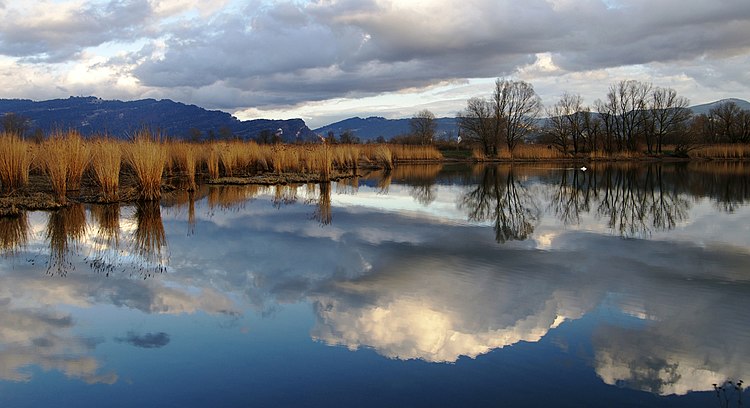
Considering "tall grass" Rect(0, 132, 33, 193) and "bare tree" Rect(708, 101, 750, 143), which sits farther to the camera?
"bare tree" Rect(708, 101, 750, 143)

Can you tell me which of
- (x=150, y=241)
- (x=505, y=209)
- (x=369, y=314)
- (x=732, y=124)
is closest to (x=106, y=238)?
(x=150, y=241)

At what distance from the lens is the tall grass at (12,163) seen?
12164mm

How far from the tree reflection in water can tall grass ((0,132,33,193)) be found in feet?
34.6

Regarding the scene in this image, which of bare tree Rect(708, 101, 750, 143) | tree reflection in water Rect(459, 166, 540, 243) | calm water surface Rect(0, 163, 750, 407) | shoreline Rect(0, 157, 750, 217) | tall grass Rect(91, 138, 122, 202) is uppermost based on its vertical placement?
bare tree Rect(708, 101, 750, 143)

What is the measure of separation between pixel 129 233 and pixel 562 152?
153 feet

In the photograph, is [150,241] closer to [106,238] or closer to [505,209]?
[106,238]

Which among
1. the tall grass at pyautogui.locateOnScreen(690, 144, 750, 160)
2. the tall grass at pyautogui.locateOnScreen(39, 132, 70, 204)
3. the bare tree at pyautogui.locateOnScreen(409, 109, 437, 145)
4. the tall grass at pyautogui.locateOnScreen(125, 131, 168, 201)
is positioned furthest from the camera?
the bare tree at pyautogui.locateOnScreen(409, 109, 437, 145)

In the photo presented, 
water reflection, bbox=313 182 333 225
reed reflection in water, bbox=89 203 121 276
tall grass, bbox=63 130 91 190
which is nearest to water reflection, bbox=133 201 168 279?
reed reflection in water, bbox=89 203 121 276

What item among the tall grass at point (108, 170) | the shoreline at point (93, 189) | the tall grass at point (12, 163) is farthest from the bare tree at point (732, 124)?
the tall grass at point (12, 163)

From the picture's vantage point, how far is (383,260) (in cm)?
727

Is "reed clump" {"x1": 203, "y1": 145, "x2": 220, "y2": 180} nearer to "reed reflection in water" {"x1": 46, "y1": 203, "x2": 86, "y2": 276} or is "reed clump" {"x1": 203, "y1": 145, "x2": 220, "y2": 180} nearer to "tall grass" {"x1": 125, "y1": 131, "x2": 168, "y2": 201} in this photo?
"tall grass" {"x1": 125, "y1": 131, "x2": 168, "y2": 201}

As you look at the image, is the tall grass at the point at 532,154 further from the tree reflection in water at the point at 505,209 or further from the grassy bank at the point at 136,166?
the tree reflection in water at the point at 505,209

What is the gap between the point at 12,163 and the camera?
12445mm

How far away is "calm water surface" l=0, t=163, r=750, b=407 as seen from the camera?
3.56m
